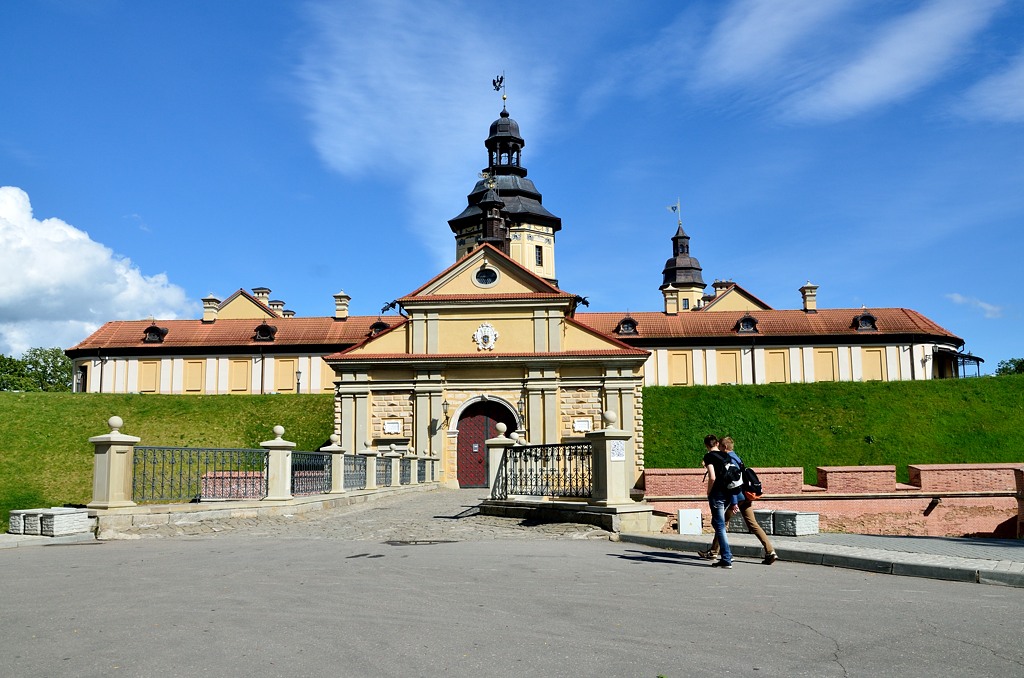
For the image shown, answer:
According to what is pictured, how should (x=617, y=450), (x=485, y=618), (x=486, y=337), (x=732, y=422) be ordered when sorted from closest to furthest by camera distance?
(x=485, y=618)
(x=617, y=450)
(x=486, y=337)
(x=732, y=422)

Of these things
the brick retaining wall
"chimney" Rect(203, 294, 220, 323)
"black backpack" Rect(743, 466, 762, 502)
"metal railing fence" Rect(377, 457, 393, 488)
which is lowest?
the brick retaining wall

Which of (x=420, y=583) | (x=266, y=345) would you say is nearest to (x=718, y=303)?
(x=266, y=345)

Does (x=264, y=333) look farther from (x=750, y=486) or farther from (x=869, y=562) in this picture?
(x=869, y=562)

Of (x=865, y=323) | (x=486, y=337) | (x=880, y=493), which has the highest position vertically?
(x=865, y=323)

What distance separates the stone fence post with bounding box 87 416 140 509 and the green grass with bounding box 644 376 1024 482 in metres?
24.4

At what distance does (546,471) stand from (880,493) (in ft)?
44.2

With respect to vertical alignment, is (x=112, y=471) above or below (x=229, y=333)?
below

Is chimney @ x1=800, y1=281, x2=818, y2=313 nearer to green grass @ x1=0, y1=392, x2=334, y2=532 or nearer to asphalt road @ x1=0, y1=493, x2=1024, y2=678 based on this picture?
green grass @ x1=0, y1=392, x2=334, y2=532

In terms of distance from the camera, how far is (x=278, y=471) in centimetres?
1669

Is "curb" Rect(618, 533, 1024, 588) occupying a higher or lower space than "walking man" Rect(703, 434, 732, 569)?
→ lower

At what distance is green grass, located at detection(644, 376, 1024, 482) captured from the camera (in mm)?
34031

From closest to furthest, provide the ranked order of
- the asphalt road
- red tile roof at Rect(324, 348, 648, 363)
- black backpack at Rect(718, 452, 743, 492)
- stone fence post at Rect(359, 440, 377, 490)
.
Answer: the asphalt road, black backpack at Rect(718, 452, 743, 492), stone fence post at Rect(359, 440, 377, 490), red tile roof at Rect(324, 348, 648, 363)

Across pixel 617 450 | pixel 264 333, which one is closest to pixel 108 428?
pixel 264 333

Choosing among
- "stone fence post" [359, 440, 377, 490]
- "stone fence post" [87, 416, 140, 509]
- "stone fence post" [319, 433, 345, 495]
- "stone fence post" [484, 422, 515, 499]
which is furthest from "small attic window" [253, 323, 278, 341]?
"stone fence post" [87, 416, 140, 509]
